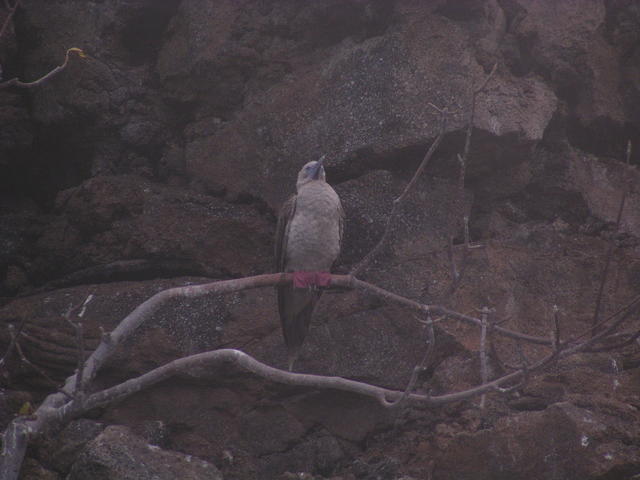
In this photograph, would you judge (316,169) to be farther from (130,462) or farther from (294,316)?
(130,462)

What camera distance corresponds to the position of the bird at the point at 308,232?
242 inches

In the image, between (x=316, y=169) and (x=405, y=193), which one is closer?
(x=405, y=193)

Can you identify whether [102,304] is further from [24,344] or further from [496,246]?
[496,246]

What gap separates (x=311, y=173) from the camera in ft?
21.2

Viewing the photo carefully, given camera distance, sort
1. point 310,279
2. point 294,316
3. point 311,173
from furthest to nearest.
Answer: point 311,173 < point 294,316 < point 310,279

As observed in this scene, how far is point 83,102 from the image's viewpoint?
707 centimetres

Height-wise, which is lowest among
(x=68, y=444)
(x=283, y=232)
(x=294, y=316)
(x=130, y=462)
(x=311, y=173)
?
(x=68, y=444)

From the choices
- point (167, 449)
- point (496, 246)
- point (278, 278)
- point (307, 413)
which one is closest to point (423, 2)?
point (496, 246)

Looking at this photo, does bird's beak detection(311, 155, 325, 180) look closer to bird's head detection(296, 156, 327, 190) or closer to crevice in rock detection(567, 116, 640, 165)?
bird's head detection(296, 156, 327, 190)

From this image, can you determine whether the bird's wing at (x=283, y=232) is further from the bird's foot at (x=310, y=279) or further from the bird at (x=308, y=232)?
the bird's foot at (x=310, y=279)

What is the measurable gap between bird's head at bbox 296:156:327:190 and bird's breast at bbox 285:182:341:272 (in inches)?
3.3

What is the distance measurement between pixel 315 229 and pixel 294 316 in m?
0.74

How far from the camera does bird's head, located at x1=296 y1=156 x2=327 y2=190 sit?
21.0 ft

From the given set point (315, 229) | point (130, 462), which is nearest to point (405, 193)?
point (315, 229)
